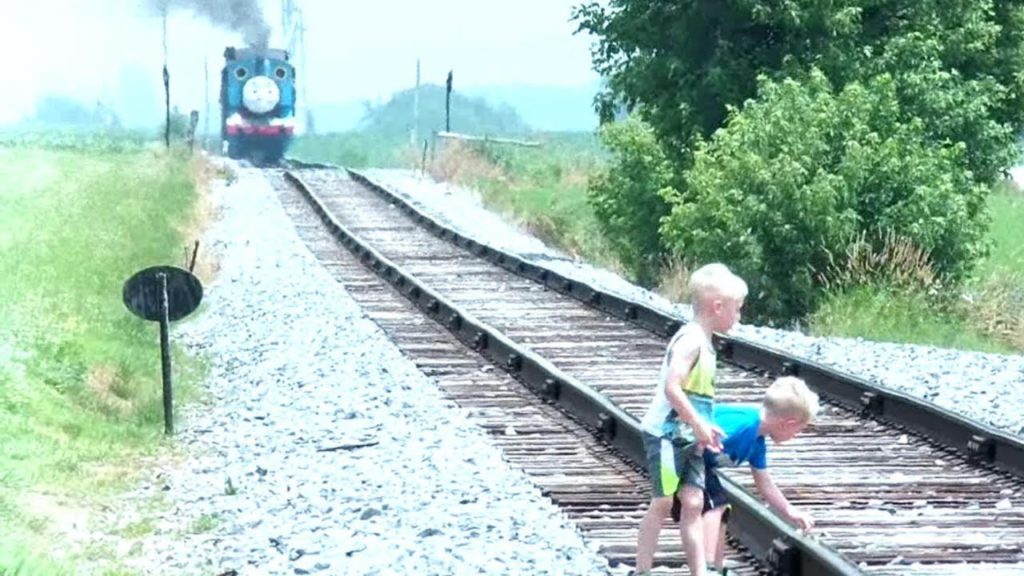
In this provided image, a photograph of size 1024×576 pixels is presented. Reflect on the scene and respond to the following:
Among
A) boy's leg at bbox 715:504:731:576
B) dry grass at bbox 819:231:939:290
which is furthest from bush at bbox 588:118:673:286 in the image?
boy's leg at bbox 715:504:731:576

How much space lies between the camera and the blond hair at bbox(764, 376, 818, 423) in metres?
5.62

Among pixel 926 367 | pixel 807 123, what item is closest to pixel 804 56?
pixel 807 123

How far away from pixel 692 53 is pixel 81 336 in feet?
37.6

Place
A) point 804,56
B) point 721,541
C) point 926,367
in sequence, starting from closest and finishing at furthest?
point 721,541 → point 926,367 → point 804,56

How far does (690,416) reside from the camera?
5.79 meters

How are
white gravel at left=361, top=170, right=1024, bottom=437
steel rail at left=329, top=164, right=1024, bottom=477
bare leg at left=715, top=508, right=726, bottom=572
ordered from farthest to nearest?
1. white gravel at left=361, top=170, right=1024, bottom=437
2. steel rail at left=329, top=164, right=1024, bottom=477
3. bare leg at left=715, top=508, right=726, bottom=572

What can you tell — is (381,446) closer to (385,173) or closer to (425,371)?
(425,371)

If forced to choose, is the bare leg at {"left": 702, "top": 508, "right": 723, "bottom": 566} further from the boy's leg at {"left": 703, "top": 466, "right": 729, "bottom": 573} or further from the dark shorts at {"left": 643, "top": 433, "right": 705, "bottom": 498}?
the dark shorts at {"left": 643, "top": 433, "right": 705, "bottom": 498}

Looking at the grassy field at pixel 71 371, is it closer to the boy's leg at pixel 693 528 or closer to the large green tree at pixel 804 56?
the boy's leg at pixel 693 528

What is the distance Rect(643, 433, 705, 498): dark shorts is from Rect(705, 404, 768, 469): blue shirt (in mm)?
109

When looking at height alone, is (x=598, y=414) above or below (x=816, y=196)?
below

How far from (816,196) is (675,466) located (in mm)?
11402

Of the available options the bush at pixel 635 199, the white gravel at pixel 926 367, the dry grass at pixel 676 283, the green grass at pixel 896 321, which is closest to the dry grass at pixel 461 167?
the bush at pixel 635 199

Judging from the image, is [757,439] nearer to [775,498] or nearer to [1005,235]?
[775,498]
